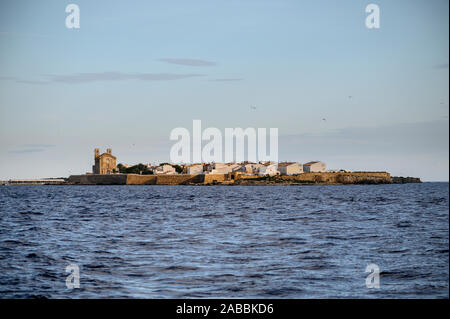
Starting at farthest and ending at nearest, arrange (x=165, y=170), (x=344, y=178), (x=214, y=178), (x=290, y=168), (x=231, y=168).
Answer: (x=165, y=170) → (x=344, y=178) → (x=231, y=168) → (x=290, y=168) → (x=214, y=178)

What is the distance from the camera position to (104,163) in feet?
514

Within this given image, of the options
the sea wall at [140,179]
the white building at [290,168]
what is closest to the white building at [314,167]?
the white building at [290,168]

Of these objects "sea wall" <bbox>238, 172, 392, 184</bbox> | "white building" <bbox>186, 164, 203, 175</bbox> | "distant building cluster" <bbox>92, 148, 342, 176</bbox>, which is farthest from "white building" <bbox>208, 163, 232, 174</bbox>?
"sea wall" <bbox>238, 172, 392, 184</bbox>

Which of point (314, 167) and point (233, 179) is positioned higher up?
point (314, 167)

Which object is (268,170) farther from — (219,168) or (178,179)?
(178,179)

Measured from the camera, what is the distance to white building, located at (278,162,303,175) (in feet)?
495

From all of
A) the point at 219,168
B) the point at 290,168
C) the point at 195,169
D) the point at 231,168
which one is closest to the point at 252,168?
the point at 231,168

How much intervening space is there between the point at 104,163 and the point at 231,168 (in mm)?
37359

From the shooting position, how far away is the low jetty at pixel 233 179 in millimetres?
139375

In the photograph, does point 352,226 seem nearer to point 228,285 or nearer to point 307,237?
point 307,237

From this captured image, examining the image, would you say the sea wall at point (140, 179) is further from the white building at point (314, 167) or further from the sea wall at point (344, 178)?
the white building at point (314, 167)

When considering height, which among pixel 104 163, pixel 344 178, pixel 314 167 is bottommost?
pixel 344 178
